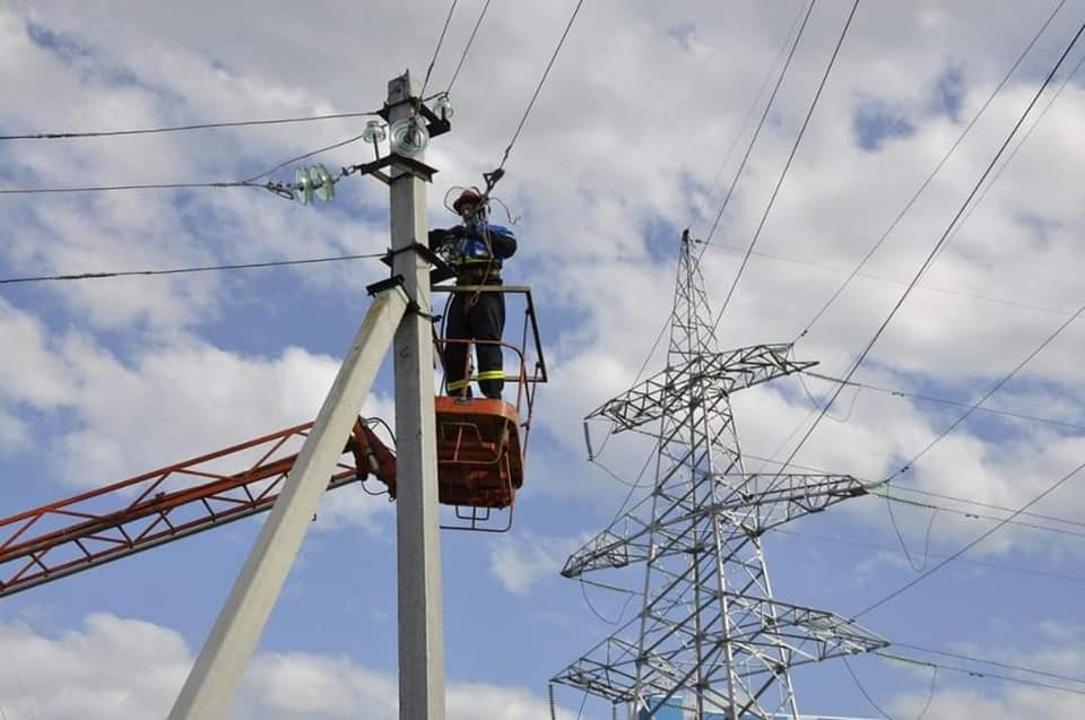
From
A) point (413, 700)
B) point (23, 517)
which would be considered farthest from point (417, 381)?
point (23, 517)

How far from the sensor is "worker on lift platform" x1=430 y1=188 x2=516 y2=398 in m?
12.1

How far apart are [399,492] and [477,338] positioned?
3.47 meters

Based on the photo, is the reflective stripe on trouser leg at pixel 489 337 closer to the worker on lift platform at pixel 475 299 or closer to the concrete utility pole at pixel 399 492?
the worker on lift platform at pixel 475 299

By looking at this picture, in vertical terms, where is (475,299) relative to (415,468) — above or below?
above

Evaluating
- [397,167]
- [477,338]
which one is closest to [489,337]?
[477,338]

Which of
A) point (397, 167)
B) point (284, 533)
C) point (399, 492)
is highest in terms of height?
point (397, 167)

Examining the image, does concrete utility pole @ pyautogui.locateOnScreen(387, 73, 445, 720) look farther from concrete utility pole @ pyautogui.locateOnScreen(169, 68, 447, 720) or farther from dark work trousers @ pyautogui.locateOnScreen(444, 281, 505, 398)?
dark work trousers @ pyautogui.locateOnScreen(444, 281, 505, 398)

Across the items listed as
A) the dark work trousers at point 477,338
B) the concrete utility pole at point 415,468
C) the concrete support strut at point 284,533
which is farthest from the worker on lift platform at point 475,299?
the concrete support strut at point 284,533

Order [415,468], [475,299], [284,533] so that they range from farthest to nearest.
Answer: [475,299] → [415,468] → [284,533]

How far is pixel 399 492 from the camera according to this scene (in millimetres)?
9227

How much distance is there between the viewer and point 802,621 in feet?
77.3

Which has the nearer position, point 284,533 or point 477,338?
point 284,533

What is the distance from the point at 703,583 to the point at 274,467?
37.9ft

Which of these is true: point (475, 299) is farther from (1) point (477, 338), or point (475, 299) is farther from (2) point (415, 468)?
(2) point (415, 468)
